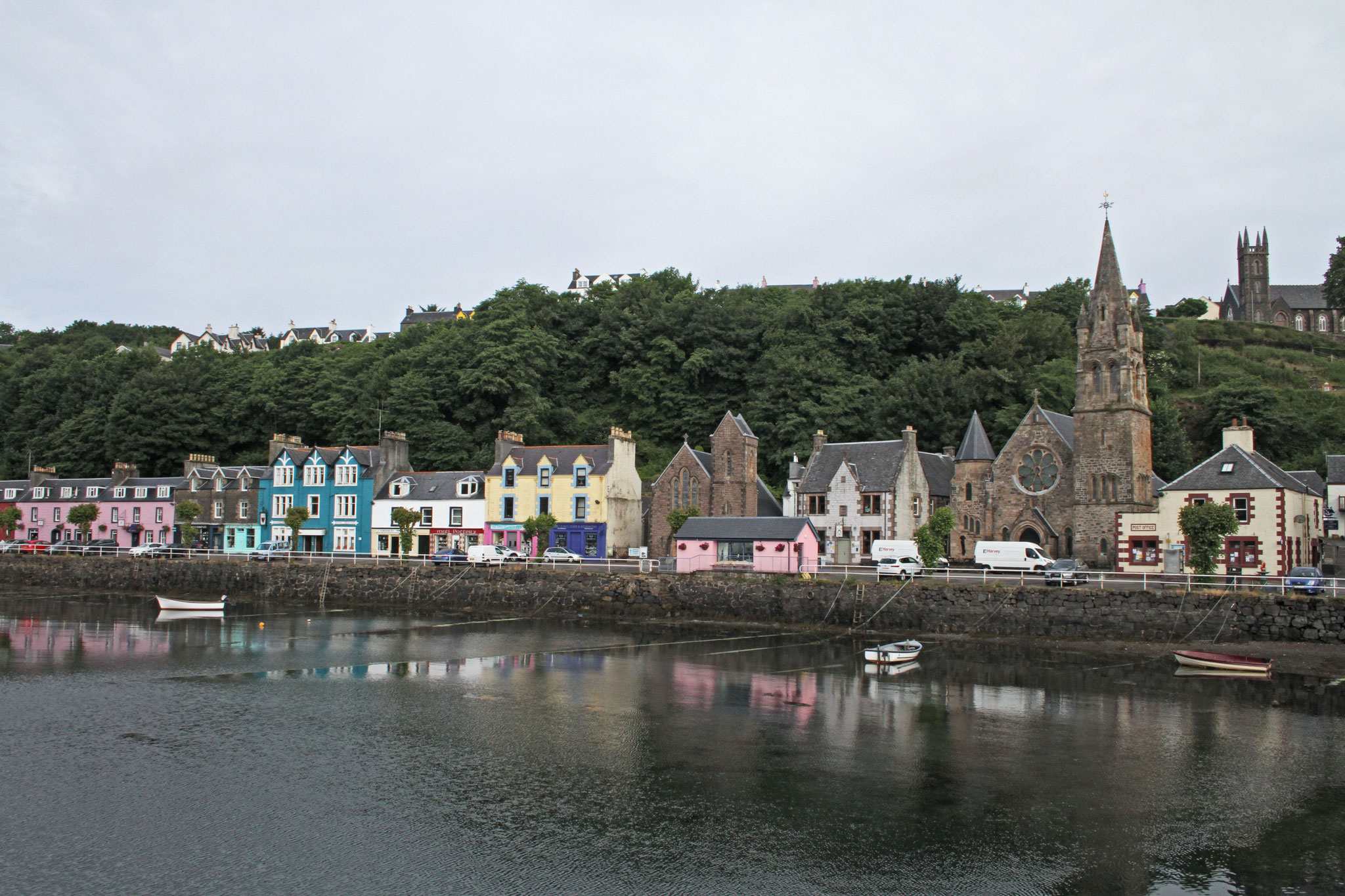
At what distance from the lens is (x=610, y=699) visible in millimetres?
25953

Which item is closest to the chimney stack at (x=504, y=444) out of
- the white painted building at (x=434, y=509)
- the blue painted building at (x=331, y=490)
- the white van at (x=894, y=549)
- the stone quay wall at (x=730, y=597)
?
the white painted building at (x=434, y=509)

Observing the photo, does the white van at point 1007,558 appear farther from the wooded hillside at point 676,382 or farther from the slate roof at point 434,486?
the slate roof at point 434,486

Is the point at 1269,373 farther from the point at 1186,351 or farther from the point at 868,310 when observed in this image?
the point at 868,310

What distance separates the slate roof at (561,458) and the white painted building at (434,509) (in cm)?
196

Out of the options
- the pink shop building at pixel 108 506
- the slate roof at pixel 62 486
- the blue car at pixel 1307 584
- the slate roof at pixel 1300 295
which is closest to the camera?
the blue car at pixel 1307 584

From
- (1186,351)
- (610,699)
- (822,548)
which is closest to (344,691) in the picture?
(610,699)

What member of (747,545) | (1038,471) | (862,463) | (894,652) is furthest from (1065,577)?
(862,463)

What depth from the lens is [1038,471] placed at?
164ft

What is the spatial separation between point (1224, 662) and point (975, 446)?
24.4m

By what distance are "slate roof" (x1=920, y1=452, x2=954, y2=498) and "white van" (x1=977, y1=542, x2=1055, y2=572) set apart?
34.9 ft

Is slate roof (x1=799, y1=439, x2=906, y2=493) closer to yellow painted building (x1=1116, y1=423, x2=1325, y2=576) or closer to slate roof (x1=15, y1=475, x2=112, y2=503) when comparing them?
yellow painted building (x1=1116, y1=423, x2=1325, y2=576)

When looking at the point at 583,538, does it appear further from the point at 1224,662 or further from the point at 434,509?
the point at 1224,662

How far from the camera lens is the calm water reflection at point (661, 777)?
47.9ft

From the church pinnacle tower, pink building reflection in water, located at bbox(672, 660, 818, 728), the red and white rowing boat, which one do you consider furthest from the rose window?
pink building reflection in water, located at bbox(672, 660, 818, 728)
